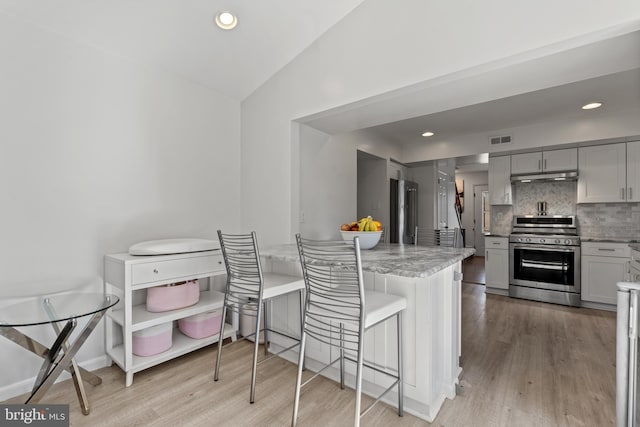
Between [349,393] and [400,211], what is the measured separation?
3.16 m

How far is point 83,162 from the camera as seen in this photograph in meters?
2.24

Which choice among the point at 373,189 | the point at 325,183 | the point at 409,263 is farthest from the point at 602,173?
the point at 409,263

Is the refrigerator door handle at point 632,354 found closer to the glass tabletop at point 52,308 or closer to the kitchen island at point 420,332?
the kitchen island at point 420,332

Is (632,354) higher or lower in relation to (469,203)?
lower

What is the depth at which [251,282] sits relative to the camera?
7.02 ft

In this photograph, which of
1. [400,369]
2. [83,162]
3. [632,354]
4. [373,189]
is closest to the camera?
[632,354]

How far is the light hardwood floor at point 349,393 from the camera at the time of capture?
1.75m

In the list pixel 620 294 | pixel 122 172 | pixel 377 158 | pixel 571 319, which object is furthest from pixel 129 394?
pixel 571 319

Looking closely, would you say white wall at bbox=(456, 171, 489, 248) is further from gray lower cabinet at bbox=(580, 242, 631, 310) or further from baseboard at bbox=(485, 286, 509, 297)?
gray lower cabinet at bbox=(580, 242, 631, 310)

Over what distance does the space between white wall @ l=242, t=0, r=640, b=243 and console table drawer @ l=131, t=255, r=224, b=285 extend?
2.18 ft

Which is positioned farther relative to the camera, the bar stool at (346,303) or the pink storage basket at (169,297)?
the pink storage basket at (169,297)

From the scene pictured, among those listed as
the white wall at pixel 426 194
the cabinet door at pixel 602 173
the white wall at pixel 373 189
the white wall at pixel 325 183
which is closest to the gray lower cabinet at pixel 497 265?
the white wall at pixel 426 194

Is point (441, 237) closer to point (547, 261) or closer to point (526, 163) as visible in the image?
point (547, 261)

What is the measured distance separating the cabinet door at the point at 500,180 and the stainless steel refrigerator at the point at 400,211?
1195mm
